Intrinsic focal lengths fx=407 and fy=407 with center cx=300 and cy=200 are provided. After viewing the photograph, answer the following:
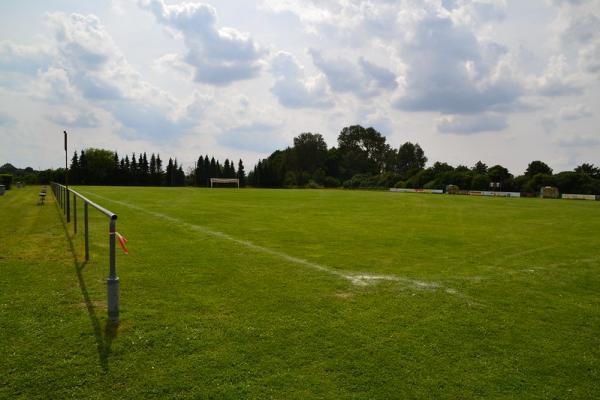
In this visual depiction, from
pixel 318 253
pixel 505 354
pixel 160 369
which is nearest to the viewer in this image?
pixel 160 369

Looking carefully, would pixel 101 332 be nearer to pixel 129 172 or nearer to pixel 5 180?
pixel 5 180

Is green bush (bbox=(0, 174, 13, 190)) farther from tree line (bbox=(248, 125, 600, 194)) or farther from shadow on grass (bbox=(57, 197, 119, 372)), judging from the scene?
tree line (bbox=(248, 125, 600, 194))

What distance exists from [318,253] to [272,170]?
11736 cm

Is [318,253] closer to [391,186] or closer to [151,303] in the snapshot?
[151,303]

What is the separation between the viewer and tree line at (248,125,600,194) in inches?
3155

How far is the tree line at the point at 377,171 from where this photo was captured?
263 ft

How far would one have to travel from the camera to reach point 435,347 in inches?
192

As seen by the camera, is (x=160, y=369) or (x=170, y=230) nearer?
(x=160, y=369)

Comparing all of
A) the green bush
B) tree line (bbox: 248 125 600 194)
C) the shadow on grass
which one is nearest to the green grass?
the shadow on grass

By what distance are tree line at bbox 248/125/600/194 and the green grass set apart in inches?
3098

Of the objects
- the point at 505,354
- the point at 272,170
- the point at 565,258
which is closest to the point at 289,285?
the point at 505,354

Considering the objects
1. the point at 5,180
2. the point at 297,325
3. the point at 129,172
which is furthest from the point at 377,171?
the point at 297,325

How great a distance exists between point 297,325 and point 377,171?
480 ft

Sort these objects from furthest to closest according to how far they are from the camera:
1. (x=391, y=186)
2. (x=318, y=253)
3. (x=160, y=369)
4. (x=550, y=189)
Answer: (x=391, y=186) < (x=550, y=189) < (x=318, y=253) < (x=160, y=369)
